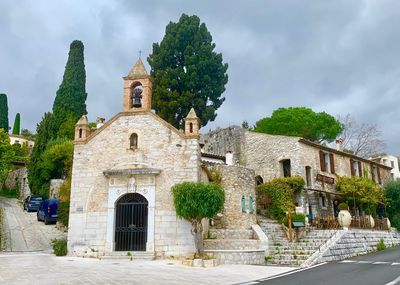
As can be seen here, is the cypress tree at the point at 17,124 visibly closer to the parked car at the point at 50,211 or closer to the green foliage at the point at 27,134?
the green foliage at the point at 27,134

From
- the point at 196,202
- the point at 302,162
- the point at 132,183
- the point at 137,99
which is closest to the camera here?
the point at 196,202

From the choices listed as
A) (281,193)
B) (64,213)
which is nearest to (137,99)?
(64,213)

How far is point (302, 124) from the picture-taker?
41.5 meters

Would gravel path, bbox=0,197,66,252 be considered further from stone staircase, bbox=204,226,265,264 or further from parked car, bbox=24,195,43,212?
stone staircase, bbox=204,226,265,264

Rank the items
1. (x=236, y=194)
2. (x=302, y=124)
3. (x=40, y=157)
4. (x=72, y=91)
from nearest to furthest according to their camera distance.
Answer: (x=236, y=194), (x=40, y=157), (x=72, y=91), (x=302, y=124)

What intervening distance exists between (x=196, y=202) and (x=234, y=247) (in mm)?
4592

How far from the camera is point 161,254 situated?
55.0 ft

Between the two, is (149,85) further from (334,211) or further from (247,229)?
(334,211)

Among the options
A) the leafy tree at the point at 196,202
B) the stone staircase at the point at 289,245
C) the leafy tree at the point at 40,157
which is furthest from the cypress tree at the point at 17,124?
the leafy tree at the point at 196,202

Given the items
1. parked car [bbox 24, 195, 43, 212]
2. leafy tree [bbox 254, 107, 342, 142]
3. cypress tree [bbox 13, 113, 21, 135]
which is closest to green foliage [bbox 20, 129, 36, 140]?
cypress tree [bbox 13, 113, 21, 135]

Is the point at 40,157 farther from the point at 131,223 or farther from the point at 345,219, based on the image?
the point at 345,219

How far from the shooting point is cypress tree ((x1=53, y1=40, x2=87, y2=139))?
39188 millimetres

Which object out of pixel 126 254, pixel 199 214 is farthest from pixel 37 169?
pixel 199 214

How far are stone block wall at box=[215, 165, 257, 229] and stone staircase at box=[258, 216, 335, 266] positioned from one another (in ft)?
4.74
